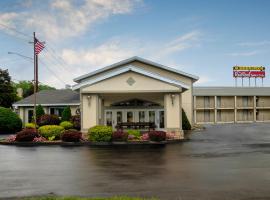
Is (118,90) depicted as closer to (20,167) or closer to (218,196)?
(20,167)

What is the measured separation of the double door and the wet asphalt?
56.0ft

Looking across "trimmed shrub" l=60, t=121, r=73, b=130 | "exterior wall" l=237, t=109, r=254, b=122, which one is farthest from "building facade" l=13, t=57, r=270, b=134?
"exterior wall" l=237, t=109, r=254, b=122

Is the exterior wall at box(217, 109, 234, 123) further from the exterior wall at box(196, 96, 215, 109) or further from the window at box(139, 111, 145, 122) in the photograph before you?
the window at box(139, 111, 145, 122)

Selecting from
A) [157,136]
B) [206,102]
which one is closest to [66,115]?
[157,136]

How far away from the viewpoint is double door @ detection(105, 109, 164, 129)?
3553 cm


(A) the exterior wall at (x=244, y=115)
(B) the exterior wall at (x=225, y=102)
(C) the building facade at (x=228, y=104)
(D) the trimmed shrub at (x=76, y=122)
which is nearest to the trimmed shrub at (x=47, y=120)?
(D) the trimmed shrub at (x=76, y=122)

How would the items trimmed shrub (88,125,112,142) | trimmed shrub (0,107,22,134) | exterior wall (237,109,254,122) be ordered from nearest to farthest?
trimmed shrub (88,125,112,142) < trimmed shrub (0,107,22,134) < exterior wall (237,109,254,122)

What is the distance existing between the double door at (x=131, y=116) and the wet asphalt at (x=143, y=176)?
17.1 meters

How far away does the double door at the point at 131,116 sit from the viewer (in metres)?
35.5

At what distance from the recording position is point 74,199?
8.89 metres

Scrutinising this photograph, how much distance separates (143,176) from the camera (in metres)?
12.4

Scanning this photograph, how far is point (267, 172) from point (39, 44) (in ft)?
88.3

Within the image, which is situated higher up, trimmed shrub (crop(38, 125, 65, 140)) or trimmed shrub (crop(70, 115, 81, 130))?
trimmed shrub (crop(70, 115, 81, 130))

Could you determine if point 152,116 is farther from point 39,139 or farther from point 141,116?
point 39,139
